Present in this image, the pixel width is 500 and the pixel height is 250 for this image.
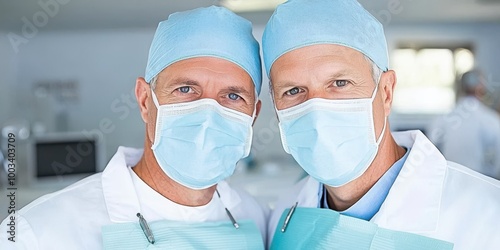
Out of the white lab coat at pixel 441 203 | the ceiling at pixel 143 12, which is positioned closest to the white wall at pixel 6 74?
the ceiling at pixel 143 12

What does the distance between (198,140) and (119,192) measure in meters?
0.26

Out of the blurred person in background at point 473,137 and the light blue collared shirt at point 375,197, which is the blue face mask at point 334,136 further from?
the blurred person in background at point 473,137

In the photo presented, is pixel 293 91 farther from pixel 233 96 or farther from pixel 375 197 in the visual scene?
pixel 375 197

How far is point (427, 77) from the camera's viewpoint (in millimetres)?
6617

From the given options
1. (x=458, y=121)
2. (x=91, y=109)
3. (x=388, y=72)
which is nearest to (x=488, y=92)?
(x=458, y=121)

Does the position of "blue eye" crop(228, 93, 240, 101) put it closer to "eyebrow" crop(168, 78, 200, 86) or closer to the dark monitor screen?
"eyebrow" crop(168, 78, 200, 86)

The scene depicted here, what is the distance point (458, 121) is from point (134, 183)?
3072 mm

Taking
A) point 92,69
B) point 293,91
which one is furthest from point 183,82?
point 92,69

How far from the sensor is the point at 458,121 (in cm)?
395

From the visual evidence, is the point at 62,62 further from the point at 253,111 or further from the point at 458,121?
the point at 253,111

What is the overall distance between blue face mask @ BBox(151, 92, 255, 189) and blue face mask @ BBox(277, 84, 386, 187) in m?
0.14

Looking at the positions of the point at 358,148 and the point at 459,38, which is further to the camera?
the point at 459,38

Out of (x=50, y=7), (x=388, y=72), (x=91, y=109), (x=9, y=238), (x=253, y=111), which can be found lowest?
(x=91, y=109)

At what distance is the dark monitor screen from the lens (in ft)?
14.2
